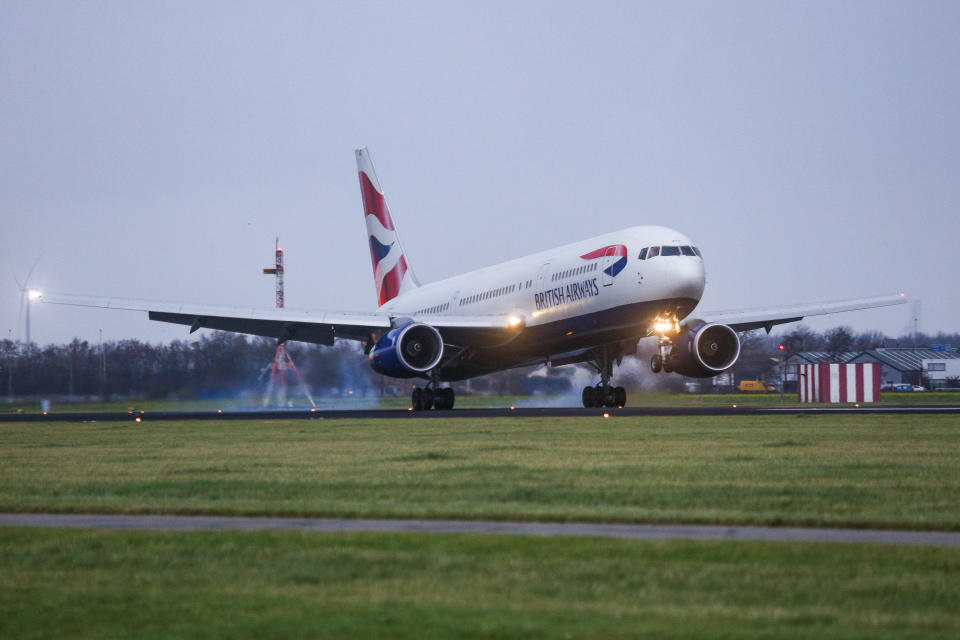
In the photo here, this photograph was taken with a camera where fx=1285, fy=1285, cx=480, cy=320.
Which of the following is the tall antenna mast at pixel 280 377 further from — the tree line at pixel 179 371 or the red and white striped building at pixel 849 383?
the red and white striped building at pixel 849 383

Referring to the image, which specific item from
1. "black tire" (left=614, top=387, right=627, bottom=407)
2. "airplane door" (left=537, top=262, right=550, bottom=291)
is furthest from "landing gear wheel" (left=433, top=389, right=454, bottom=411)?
"black tire" (left=614, top=387, right=627, bottom=407)

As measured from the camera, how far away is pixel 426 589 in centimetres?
955

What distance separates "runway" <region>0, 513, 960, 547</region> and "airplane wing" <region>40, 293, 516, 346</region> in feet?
98.3

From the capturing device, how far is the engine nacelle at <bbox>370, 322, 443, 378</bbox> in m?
42.3

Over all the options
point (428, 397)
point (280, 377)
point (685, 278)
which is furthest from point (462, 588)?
point (280, 377)

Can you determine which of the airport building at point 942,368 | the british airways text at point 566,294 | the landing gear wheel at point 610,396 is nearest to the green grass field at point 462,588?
the british airways text at point 566,294

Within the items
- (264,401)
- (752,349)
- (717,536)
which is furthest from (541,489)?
(752,349)

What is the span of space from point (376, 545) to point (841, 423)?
72.7 feet

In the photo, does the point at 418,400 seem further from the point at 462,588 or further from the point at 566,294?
the point at 462,588

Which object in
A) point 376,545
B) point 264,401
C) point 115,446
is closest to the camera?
point 376,545

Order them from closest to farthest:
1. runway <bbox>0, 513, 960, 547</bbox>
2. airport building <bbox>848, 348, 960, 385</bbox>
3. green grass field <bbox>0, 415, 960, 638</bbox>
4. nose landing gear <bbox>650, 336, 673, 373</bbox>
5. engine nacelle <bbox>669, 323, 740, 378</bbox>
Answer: green grass field <bbox>0, 415, 960, 638</bbox>, runway <bbox>0, 513, 960, 547</bbox>, nose landing gear <bbox>650, 336, 673, 373</bbox>, engine nacelle <bbox>669, 323, 740, 378</bbox>, airport building <bbox>848, 348, 960, 385</bbox>

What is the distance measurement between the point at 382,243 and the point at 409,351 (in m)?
17.6

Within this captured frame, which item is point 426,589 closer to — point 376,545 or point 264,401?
point 376,545

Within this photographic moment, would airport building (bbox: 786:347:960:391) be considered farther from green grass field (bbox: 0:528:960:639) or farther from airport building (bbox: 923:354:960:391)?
green grass field (bbox: 0:528:960:639)
